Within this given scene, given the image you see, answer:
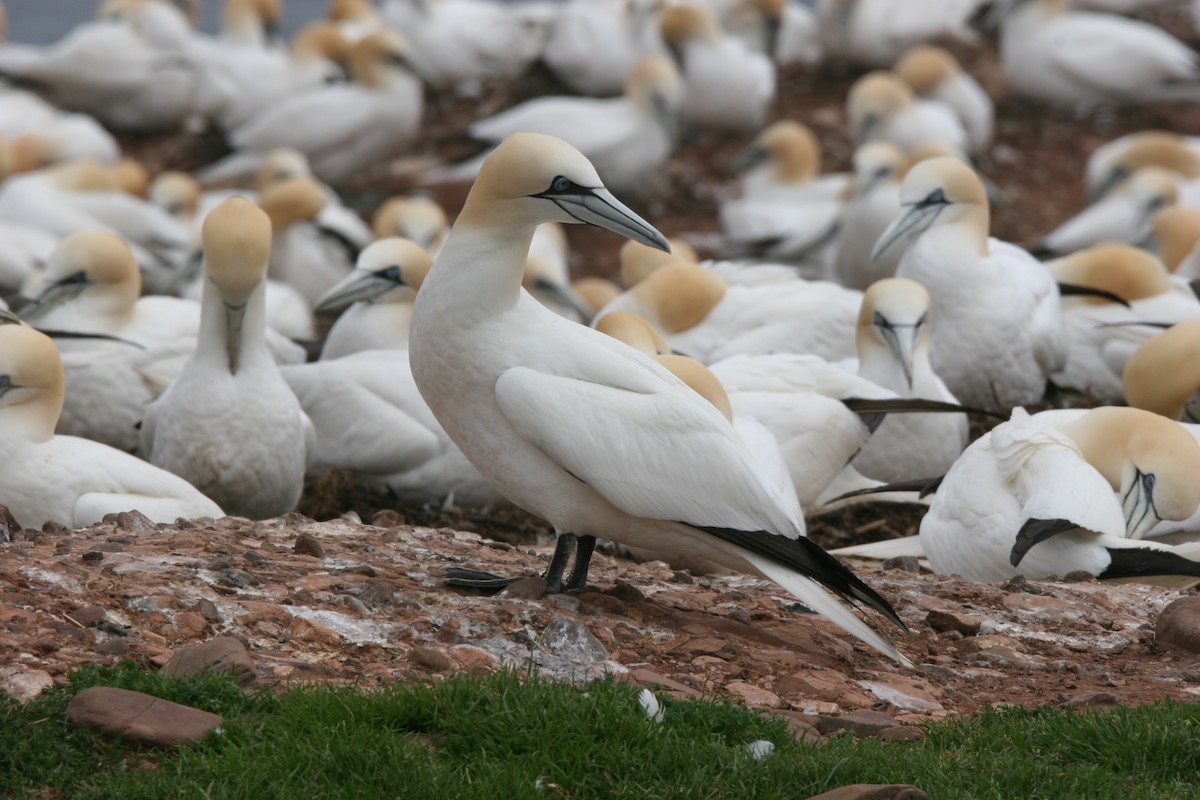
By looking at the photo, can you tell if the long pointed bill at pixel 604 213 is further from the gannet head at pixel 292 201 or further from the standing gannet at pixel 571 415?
the gannet head at pixel 292 201

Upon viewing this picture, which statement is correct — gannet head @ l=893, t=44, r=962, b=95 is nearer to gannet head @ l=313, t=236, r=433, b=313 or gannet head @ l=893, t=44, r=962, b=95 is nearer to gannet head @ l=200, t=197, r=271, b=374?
gannet head @ l=313, t=236, r=433, b=313

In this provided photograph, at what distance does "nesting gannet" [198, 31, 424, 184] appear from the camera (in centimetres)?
1359

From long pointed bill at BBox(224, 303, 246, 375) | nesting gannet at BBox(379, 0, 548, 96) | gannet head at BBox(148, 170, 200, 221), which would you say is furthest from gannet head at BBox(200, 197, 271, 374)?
nesting gannet at BBox(379, 0, 548, 96)

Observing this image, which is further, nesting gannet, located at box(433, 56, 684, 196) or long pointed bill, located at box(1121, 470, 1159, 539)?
nesting gannet, located at box(433, 56, 684, 196)

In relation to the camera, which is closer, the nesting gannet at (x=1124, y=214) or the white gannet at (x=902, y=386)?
the white gannet at (x=902, y=386)

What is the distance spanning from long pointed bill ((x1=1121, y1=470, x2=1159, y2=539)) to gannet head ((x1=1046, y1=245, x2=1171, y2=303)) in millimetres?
3256

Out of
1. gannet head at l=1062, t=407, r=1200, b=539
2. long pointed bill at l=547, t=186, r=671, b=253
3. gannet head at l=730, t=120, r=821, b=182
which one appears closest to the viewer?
long pointed bill at l=547, t=186, r=671, b=253

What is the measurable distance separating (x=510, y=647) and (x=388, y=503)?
126 inches

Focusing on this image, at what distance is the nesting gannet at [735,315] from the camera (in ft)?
26.8

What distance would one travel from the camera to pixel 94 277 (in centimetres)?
765

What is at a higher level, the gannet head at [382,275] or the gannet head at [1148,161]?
the gannet head at [1148,161]

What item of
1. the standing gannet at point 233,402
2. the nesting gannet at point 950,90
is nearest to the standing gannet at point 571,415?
the standing gannet at point 233,402

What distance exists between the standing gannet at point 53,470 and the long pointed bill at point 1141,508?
302 cm

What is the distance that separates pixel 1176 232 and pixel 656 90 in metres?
4.38
